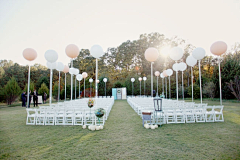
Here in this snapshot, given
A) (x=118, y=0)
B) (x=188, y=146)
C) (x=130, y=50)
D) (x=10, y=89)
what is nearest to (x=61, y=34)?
(x=118, y=0)

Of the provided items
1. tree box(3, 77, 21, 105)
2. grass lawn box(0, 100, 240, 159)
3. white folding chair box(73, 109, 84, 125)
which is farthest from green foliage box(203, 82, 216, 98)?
tree box(3, 77, 21, 105)

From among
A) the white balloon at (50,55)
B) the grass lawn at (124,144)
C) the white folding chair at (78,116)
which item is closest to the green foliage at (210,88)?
the grass lawn at (124,144)

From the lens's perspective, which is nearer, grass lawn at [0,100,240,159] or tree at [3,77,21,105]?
grass lawn at [0,100,240,159]

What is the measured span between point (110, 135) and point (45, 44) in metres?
10.4

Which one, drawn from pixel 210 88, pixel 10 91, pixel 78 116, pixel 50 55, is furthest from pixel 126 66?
pixel 78 116

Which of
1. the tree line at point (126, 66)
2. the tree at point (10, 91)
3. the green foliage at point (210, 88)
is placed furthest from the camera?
the tree line at point (126, 66)

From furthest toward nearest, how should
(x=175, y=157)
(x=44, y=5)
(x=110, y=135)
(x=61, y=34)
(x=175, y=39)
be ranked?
(x=175, y=39) → (x=61, y=34) → (x=44, y=5) → (x=110, y=135) → (x=175, y=157)

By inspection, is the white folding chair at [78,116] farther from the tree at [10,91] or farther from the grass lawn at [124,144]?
the tree at [10,91]

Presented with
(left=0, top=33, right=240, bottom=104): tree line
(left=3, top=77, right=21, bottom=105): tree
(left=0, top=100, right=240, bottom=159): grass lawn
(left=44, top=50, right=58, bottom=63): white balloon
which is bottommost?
(left=0, top=100, right=240, bottom=159): grass lawn

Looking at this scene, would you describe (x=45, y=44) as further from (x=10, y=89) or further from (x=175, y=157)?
(x=175, y=157)

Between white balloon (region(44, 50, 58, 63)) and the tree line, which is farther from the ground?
the tree line

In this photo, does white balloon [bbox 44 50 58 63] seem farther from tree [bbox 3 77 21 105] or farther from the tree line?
the tree line

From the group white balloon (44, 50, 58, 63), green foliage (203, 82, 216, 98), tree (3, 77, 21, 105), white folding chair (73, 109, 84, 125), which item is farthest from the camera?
green foliage (203, 82, 216, 98)

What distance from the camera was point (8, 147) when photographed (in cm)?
419
